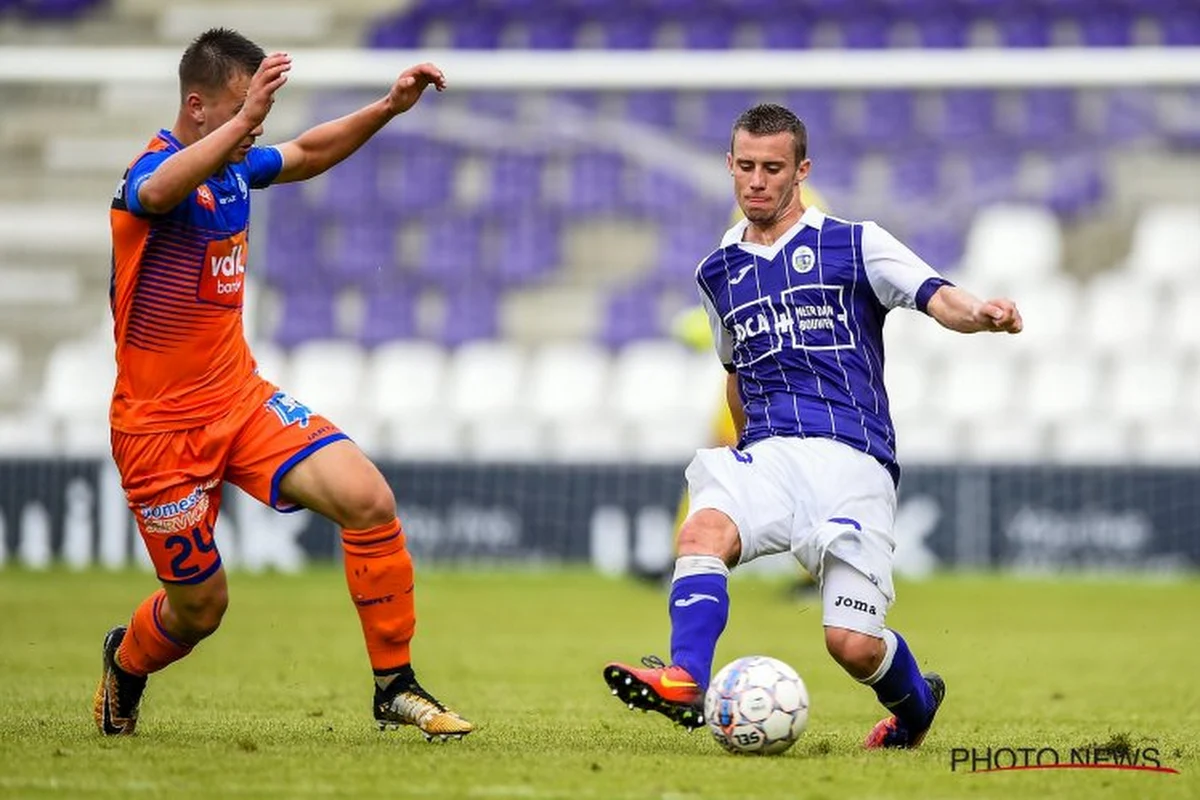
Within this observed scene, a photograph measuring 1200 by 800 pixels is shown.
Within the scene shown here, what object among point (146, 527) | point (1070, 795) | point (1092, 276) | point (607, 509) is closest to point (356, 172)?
point (607, 509)

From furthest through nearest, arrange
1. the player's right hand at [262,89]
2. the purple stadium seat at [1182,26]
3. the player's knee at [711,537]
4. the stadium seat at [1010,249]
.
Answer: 1. the purple stadium seat at [1182,26]
2. the stadium seat at [1010,249]
3. the player's knee at [711,537]
4. the player's right hand at [262,89]

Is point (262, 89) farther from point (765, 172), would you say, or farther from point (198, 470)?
point (765, 172)

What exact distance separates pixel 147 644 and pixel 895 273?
8.07 ft

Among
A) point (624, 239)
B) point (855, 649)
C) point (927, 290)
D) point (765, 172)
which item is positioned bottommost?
point (855, 649)

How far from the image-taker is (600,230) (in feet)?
61.7

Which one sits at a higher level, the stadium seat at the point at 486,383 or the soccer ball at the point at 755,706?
the stadium seat at the point at 486,383

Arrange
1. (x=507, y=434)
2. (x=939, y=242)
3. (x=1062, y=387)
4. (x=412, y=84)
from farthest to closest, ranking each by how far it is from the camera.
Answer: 1. (x=939, y=242)
2. (x=507, y=434)
3. (x=1062, y=387)
4. (x=412, y=84)

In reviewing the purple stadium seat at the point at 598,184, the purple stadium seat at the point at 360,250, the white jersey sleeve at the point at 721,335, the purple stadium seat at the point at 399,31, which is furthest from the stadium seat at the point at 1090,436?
the white jersey sleeve at the point at 721,335

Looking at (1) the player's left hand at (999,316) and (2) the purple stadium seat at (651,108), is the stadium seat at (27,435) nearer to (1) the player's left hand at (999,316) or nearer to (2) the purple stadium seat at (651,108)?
(2) the purple stadium seat at (651,108)

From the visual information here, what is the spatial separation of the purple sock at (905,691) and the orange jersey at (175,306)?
205 centimetres

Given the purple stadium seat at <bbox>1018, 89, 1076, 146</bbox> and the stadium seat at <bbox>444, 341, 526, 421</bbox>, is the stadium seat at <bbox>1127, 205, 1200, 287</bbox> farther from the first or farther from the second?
the stadium seat at <bbox>444, 341, 526, 421</bbox>

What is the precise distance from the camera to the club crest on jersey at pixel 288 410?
6133mm

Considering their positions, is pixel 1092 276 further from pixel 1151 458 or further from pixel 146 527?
pixel 146 527

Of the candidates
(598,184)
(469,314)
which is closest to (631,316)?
(598,184)
